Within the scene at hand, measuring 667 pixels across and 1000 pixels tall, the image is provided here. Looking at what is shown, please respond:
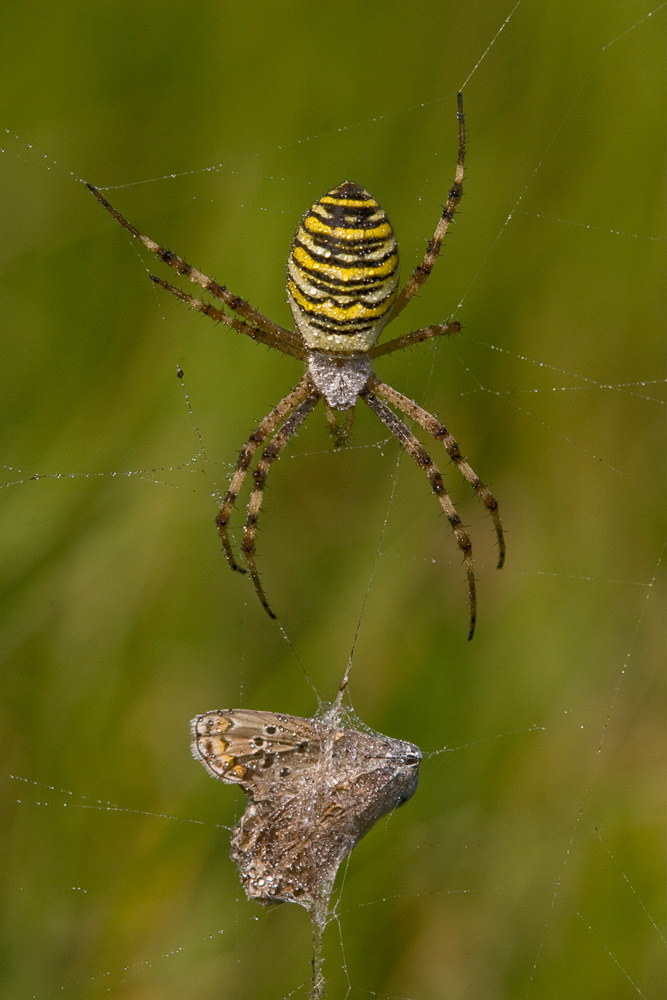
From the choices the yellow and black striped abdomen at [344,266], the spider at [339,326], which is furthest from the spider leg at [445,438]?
the yellow and black striped abdomen at [344,266]

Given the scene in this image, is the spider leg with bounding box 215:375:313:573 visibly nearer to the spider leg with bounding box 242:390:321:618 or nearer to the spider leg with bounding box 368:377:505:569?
the spider leg with bounding box 242:390:321:618

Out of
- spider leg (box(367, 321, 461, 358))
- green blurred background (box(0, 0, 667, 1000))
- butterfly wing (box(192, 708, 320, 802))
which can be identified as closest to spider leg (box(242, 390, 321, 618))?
green blurred background (box(0, 0, 667, 1000))

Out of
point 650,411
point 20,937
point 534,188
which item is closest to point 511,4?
point 534,188

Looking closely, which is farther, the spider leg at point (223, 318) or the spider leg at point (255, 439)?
the spider leg at point (255, 439)

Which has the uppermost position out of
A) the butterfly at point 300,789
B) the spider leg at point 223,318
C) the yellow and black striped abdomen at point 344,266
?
the yellow and black striped abdomen at point 344,266

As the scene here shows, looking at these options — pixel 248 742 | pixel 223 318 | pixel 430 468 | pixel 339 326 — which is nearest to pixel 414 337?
pixel 339 326

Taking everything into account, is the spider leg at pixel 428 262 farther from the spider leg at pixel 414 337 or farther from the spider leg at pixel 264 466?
the spider leg at pixel 264 466

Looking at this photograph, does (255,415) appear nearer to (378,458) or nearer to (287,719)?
(378,458)
